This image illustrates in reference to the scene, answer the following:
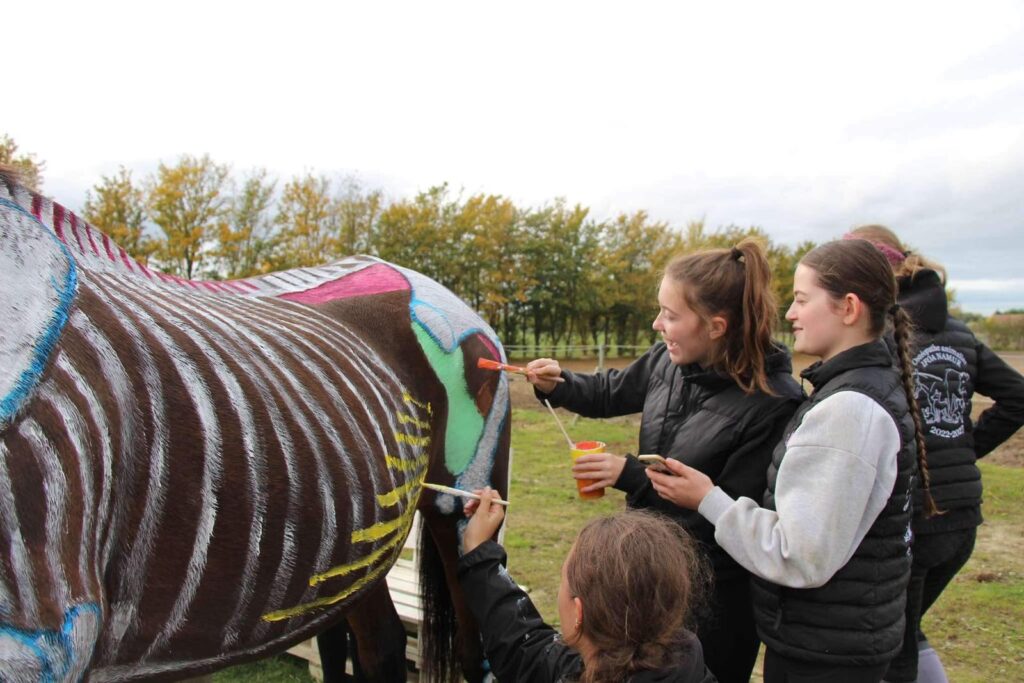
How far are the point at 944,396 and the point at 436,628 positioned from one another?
6.43 feet

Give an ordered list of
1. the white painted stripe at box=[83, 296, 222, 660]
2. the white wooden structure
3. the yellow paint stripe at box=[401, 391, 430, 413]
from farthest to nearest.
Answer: the white wooden structure → the yellow paint stripe at box=[401, 391, 430, 413] → the white painted stripe at box=[83, 296, 222, 660]

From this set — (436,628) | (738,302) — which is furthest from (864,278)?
(436,628)

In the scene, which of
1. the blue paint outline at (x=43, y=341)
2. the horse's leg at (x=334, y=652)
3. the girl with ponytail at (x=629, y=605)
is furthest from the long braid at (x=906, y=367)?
the horse's leg at (x=334, y=652)

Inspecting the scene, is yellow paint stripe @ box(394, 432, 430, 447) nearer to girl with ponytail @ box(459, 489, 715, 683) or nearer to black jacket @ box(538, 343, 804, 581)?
black jacket @ box(538, 343, 804, 581)

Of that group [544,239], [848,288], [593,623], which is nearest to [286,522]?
[593,623]

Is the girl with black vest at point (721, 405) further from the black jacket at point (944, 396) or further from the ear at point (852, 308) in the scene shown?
the black jacket at point (944, 396)

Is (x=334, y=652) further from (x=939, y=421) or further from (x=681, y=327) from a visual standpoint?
(x=939, y=421)

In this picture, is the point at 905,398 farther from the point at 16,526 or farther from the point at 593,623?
the point at 16,526

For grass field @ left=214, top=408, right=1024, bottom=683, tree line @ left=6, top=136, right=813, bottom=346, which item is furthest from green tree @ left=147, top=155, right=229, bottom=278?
grass field @ left=214, top=408, right=1024, bottom=683

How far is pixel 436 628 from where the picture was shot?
2553mm

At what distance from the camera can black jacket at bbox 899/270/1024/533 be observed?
2.26 metres

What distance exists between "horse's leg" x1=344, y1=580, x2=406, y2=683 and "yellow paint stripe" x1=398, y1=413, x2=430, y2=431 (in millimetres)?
610

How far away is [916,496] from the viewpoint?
211cm

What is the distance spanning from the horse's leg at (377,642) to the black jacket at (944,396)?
1.74 meters
